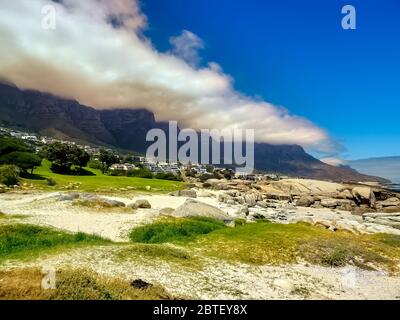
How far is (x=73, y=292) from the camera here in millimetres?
15359

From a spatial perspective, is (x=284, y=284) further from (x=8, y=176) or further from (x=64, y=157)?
(x=64, y=157)

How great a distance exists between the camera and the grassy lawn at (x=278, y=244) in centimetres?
2792

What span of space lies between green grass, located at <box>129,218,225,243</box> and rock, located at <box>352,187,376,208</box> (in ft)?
258

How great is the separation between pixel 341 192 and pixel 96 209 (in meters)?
89.5

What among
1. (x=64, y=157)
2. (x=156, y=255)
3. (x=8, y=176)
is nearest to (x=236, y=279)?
(x=156, y=255)

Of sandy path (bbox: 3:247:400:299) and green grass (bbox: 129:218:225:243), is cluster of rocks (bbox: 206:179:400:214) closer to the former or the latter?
green grass (bbox: 129:218:225:243)

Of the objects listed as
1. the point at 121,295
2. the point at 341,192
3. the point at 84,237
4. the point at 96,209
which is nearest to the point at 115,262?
the point at 121,295

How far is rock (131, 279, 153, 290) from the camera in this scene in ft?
60.0

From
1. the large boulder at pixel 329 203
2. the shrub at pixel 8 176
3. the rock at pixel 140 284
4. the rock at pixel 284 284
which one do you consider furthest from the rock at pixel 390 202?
the rock at pixel 140 284

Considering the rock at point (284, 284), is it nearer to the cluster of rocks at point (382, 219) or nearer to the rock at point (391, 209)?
the cluster of rocks at point (382, 219)

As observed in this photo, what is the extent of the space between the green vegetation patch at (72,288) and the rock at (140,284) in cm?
25

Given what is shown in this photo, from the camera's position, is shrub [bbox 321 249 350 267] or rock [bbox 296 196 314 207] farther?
rock [bbox 296 196 314 207]

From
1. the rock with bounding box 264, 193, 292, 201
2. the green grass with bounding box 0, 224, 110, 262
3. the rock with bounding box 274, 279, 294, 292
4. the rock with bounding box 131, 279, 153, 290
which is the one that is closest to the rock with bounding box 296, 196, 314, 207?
the rock with bounding box 264, 193, 292, 201
